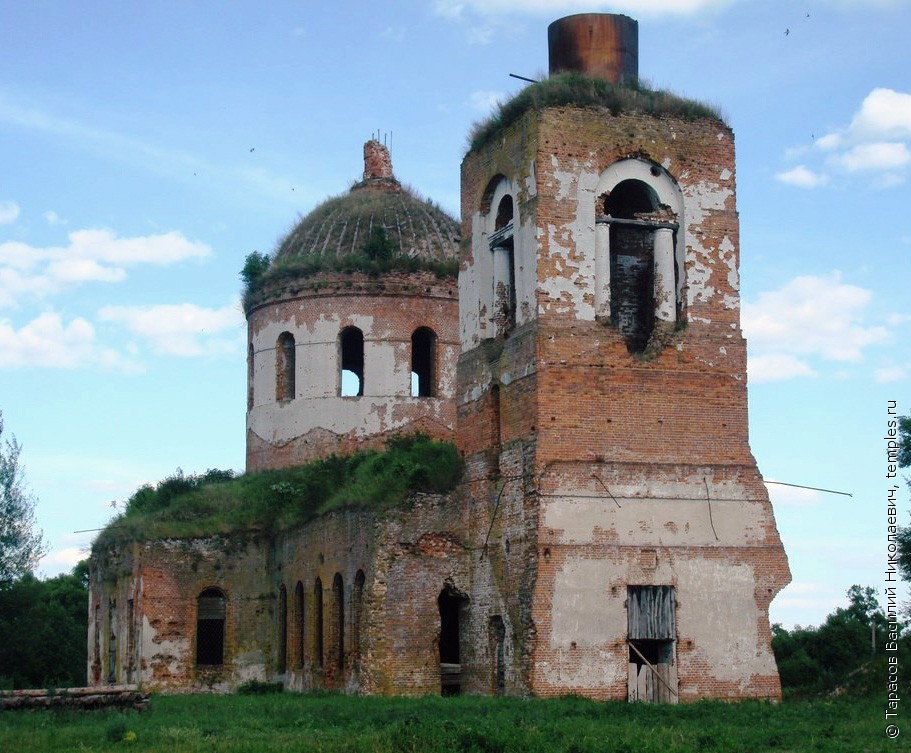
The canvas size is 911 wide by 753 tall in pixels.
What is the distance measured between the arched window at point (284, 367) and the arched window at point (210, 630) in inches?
169

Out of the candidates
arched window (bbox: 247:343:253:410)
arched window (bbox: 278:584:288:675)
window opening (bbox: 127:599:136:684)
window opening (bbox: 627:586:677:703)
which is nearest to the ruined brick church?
window opening (bbox: 627:586:677:703)

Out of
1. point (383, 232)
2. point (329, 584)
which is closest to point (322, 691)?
point (329, 584)

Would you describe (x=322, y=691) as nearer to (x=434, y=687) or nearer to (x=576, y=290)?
(x=434, y=687)

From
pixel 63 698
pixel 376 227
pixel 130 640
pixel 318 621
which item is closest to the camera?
pixel 63 698

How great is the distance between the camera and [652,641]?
2209 centimetres

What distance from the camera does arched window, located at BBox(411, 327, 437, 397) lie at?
3064 cm

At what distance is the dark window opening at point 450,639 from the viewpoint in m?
23.5

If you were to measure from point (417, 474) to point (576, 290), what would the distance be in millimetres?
3807

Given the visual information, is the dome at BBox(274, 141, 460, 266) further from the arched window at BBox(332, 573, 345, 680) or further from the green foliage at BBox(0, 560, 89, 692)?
the green foliage at BBox(0, 560, 89, 692)

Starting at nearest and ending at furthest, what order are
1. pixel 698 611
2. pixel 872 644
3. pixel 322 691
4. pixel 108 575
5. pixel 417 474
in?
pixel 698 611, pixel 417 474, pixel 322 691, pixel 872 644, pixel 108 575

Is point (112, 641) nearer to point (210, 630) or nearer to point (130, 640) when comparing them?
point (130, 640)

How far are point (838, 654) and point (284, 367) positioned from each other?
39.7ft

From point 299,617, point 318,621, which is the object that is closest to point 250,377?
point 299,617

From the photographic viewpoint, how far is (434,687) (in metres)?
23.2
